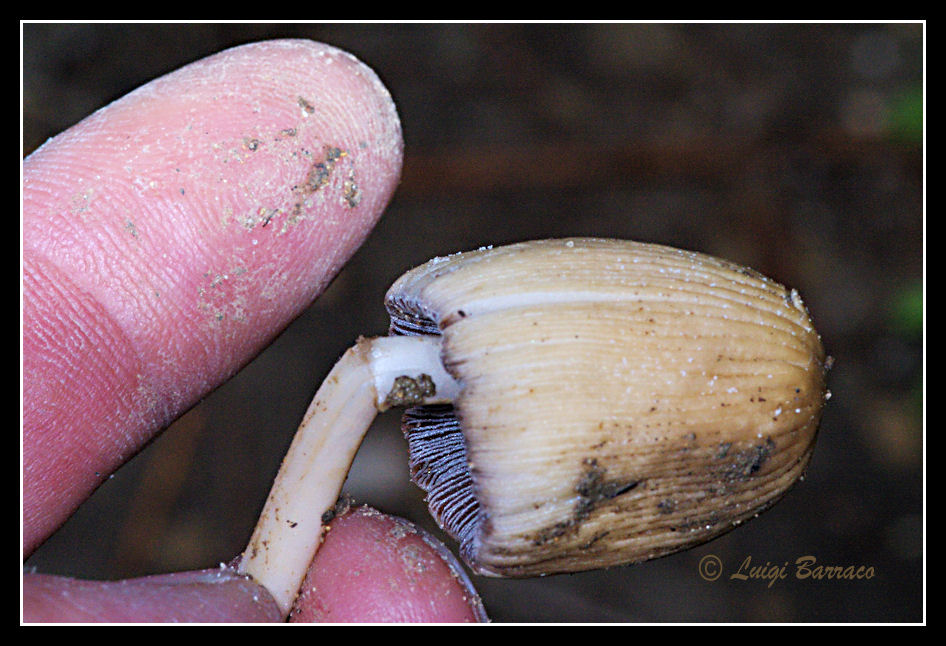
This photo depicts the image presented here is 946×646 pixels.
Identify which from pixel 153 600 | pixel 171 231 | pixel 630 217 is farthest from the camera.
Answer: pixel 630 217

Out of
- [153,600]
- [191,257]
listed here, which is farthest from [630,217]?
[153,600]

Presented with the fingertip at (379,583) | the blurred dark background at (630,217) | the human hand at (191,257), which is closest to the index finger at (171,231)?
the human hand at (191,257)

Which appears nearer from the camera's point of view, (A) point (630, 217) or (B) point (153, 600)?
(B) point (153, 600)

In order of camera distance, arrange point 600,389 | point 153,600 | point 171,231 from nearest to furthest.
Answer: point 600,389 → point 153,600 → point 171,231

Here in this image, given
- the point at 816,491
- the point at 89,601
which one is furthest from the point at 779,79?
the point at 89,601

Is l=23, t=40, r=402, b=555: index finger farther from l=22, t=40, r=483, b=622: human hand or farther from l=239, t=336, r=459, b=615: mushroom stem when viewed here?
l=239, t=336, r=459, b=615: mushroom stem

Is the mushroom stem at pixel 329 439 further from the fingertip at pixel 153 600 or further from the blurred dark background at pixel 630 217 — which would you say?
the blurred dark background at pixel 630 217

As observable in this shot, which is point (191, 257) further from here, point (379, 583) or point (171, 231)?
point (379, 583)

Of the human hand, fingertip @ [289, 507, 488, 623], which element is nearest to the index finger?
the human hand
